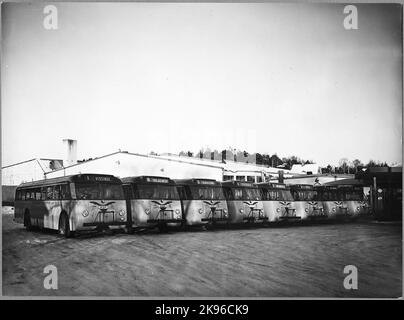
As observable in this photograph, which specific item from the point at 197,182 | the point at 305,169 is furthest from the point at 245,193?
the point at 305,169

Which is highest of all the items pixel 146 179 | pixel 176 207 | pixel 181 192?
pixel 146 179

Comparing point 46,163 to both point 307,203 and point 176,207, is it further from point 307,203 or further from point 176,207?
point 307,203

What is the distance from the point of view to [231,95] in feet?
21.9

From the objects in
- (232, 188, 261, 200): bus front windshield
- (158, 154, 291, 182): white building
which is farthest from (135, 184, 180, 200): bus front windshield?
(232, 188, 261, 200): bus front windshield

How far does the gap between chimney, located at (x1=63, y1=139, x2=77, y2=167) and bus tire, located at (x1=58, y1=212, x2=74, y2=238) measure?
28.7 inches

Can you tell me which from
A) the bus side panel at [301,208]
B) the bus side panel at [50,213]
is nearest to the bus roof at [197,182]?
the bus side panel at [301,208]

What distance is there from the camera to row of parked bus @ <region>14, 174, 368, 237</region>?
668cm

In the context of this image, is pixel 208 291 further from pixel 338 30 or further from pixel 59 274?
pixel 338 30

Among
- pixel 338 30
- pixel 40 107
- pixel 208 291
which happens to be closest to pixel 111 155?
pixel 40 107

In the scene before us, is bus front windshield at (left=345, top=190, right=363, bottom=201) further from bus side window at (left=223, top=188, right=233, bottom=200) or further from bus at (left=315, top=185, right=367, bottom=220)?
bus side window at (left=223, top=188, right=233, bottom=200)

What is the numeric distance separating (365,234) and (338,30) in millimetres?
2818

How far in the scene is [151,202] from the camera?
6.99 meters

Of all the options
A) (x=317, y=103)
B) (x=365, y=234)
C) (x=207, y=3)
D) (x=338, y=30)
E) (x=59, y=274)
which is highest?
(x=207, y=3)

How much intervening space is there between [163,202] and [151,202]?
0.18m
